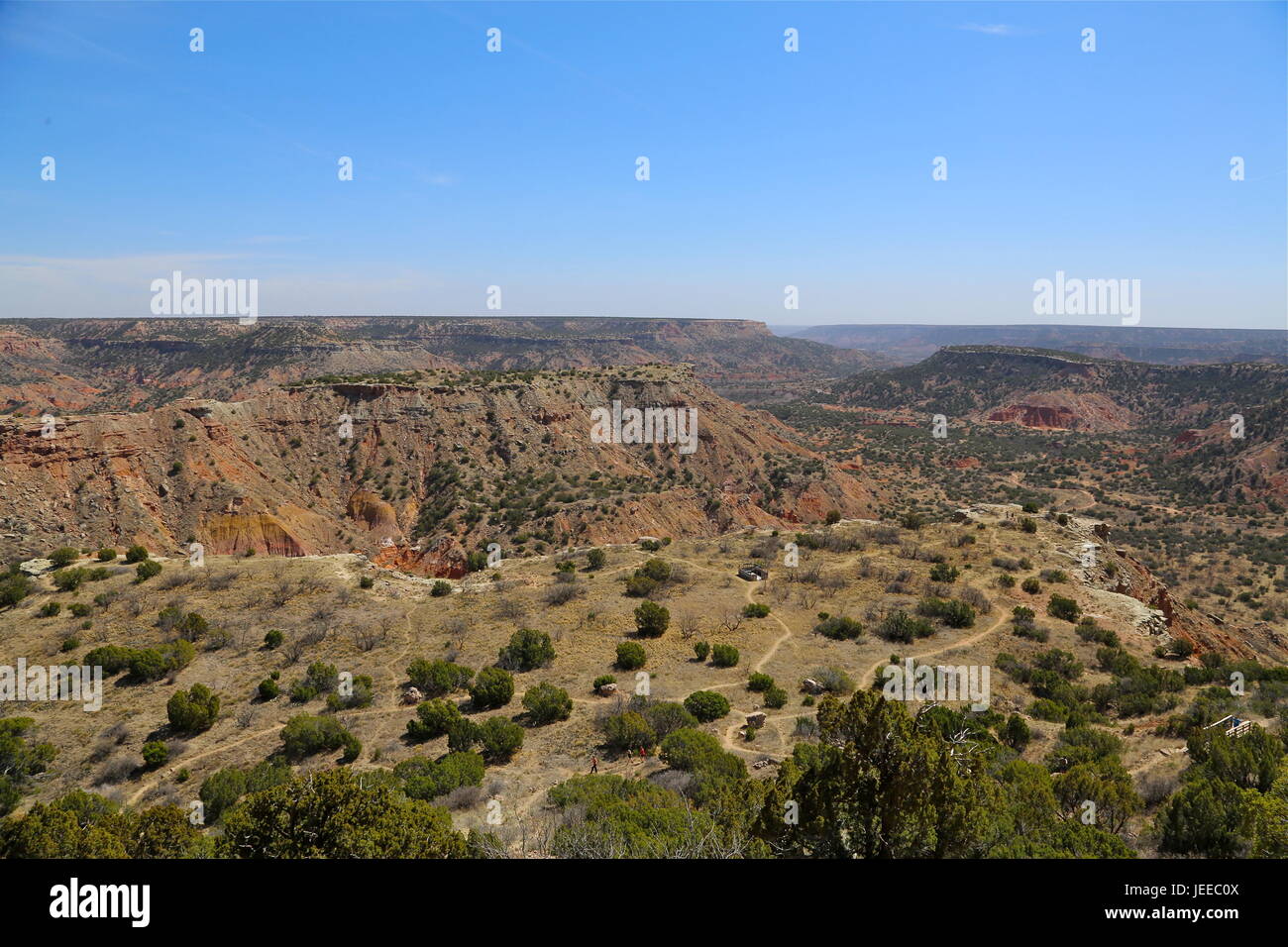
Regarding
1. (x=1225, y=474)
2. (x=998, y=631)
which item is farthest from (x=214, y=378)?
(x=1225, y=474)

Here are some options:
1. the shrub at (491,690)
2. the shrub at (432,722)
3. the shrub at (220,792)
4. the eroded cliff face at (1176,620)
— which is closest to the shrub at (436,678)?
the shrub at (491,690)

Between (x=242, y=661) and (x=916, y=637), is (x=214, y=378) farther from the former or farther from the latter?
(x=916, y=637)

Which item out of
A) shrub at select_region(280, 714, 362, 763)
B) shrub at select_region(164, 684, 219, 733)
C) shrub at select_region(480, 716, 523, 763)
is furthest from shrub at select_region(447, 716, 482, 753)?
shrub at select_region(164, 684, 219, 733)

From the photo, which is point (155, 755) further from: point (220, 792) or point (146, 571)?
point (146, 571)

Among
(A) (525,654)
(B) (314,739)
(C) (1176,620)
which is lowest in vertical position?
(C) (1176,620)

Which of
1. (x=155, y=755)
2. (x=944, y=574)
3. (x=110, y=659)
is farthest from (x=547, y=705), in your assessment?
(x=944, y=574)

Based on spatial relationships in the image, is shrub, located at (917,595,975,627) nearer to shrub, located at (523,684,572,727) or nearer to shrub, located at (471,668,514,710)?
shrub, located at (523,684,572,727)

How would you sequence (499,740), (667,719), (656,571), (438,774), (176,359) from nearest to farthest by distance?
(438,774) → (499,740) → (667,719) → (656,571) → (176,359)
